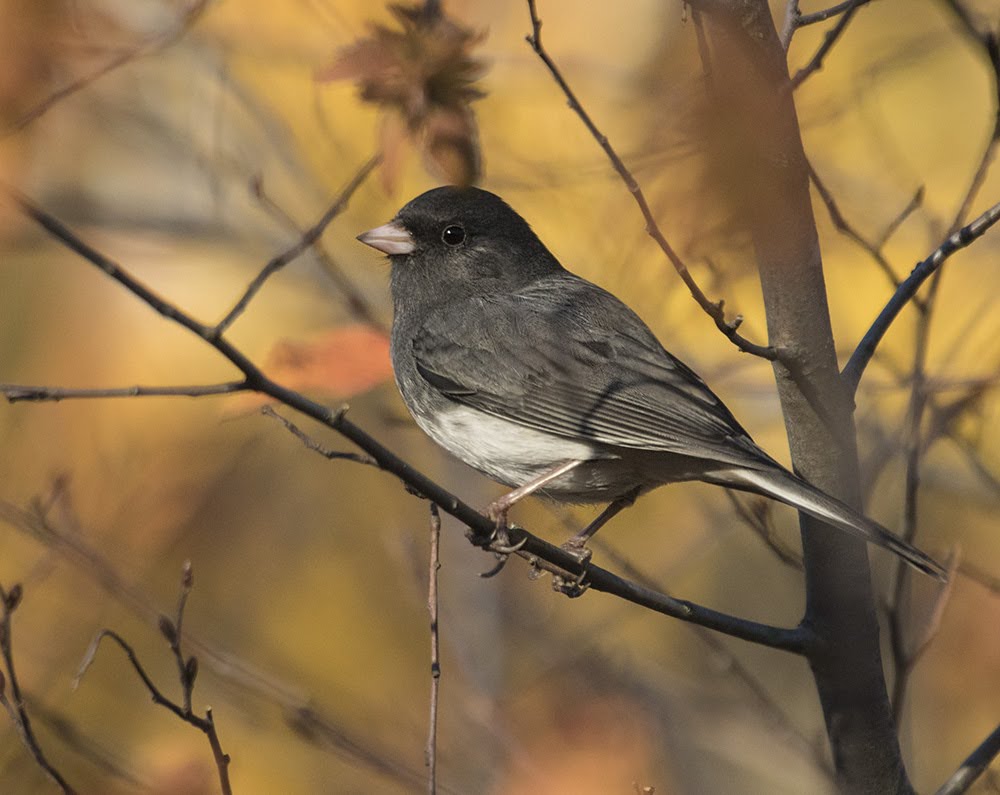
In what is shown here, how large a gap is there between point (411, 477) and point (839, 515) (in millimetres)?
990

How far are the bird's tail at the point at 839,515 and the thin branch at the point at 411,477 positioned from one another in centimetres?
25

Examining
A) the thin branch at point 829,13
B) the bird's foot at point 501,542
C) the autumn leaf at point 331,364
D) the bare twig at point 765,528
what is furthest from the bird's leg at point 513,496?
the thin branch at point 829,13

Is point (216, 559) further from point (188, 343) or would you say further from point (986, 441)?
point (986, 441)

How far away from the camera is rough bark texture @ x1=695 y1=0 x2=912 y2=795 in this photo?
233cm

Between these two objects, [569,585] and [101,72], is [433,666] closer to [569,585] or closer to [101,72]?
[569,585]

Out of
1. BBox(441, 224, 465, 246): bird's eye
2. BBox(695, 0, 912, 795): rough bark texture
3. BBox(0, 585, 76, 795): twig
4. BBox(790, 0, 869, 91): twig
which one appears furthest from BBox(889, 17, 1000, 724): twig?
BBox(0, 585, 76, 795): twig

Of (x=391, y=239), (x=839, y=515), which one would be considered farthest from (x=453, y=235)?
(x=839, y=515)

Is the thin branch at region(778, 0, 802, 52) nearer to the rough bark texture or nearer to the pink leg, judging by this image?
the rough bark texture

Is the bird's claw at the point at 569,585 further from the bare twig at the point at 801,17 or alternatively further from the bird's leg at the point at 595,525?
the bare twig at the point at 801,17

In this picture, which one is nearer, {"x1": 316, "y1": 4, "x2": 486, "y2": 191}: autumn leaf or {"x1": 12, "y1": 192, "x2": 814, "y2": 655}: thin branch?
{"x1": 12, "y1": 192, "x2": 814, "y2": 655}: thin branch

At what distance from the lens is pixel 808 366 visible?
242cm

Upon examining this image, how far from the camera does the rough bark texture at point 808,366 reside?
7.64 feet

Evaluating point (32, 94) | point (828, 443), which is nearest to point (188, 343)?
point (32, 94)

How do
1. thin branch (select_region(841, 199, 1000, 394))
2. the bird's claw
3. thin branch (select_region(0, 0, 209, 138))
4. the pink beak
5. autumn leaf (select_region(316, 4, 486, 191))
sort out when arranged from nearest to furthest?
thin branch (select_region(841, 199, 1000, 394)), the bird's claw, thin branch (select_region(0, 0, 209, 138)), autumn leaf (select_region(316, 4, 486, 191)), the pink beak
